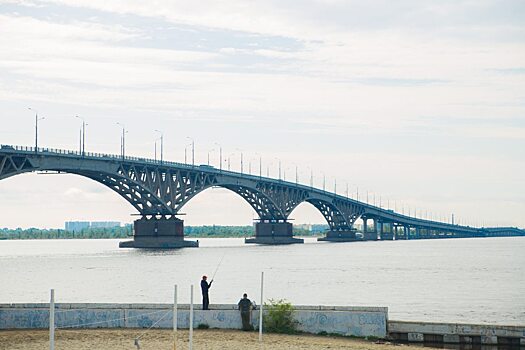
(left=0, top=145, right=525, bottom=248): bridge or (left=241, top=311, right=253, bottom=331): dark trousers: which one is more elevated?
(left=0, top=145, right=525, bottom=248): bridge

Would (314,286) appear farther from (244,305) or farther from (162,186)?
(162,186)

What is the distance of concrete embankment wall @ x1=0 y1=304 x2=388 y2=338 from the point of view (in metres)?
31.7

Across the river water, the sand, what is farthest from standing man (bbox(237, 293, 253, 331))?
the river water

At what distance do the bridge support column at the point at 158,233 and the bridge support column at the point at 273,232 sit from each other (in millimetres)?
40292

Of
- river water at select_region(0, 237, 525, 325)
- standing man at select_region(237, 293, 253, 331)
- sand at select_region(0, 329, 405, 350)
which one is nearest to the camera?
sand at select_region(0, 329, 405, 350)

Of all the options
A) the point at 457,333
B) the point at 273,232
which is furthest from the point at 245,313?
the point at 273,232

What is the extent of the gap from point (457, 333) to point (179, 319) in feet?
30.9

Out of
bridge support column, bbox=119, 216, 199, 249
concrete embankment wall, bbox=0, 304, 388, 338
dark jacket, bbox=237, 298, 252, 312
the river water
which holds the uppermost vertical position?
bridge support column, bbox=119, 216, 199, 249

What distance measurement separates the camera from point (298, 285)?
6744 centimetres

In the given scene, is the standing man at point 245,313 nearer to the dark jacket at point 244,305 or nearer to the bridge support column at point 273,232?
the dark jacket at point 244,305

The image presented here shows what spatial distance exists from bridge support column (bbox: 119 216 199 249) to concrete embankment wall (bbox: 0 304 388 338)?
367 ft

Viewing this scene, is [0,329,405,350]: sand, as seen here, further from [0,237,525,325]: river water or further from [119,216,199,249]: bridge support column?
[119,216,199,249]: bridge support column

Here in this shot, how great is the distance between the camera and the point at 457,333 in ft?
106

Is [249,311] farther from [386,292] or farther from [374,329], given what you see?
[386,292]
